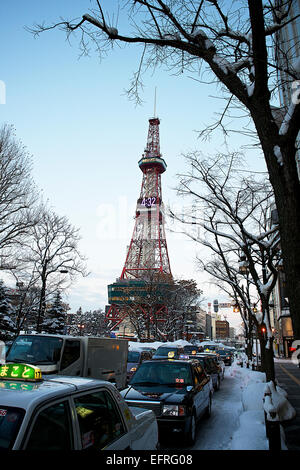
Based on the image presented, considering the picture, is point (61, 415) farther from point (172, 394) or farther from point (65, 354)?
point (65, 354)

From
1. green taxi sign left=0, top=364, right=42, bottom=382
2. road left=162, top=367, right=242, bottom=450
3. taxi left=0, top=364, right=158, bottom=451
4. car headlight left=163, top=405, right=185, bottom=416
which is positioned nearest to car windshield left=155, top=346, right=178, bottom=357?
road left=162, top=367, right=242, bottom=450

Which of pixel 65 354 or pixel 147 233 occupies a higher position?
pixel 147 233

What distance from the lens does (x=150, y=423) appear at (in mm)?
4020

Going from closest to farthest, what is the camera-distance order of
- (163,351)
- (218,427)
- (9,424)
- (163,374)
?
(9,424)
(163,374)
(218,427)
(163,351)

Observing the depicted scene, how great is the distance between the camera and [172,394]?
6.64 m

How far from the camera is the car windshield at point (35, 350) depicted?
8.93 metres

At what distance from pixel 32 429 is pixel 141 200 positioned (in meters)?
82.8

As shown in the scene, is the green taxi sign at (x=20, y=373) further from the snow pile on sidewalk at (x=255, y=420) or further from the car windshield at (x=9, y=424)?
the snow pile on sidewalk at (x=255, y=420)

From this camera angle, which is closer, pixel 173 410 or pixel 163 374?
pixel 173 410

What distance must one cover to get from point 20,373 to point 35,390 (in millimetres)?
410

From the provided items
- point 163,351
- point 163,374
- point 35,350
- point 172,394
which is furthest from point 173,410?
point 163,351

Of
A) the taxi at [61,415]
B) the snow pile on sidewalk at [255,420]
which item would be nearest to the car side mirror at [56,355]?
the snow pile on sidewalk at [255,420]
